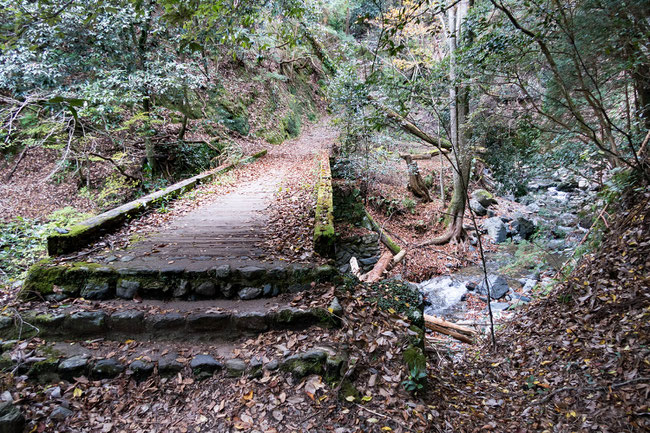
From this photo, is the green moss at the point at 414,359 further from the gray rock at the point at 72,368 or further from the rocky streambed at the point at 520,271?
the rocky streambed at the point at 520,271

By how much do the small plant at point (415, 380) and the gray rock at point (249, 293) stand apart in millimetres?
1913

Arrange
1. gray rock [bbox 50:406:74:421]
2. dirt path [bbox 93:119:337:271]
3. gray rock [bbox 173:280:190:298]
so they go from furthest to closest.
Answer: dirt path [bbox 93:119:337:271] < gray rock [bbox 173:280:190:298] < gray rock [bbox 50:406:74:421]

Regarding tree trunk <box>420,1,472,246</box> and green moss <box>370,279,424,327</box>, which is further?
tree trunk <box>420,1,472,246</box>

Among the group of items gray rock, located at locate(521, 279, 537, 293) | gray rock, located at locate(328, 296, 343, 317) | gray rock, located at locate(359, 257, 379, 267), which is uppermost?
gray rock, located at locate(328, 296, 343, 317)

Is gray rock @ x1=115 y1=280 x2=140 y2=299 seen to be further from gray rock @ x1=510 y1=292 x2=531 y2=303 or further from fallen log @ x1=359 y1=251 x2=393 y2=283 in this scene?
gray rock @ x1=510 y1=292 x2=531 y2=303

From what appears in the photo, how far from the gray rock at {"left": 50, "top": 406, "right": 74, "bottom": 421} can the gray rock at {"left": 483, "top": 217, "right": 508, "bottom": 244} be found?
10.6 meters

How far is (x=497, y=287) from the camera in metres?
7.24

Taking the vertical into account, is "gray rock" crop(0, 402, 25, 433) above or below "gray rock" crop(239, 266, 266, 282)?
below

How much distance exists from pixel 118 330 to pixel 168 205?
3.91 metres

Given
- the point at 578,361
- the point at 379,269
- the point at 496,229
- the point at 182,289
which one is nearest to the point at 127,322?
the point at 182,289

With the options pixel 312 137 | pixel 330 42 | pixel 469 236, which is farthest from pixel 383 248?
pixel 330 42

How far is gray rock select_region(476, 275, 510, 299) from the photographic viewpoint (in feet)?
23.4

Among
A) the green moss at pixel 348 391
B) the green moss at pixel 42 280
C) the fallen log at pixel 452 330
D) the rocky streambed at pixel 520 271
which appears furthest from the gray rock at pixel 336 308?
the rocky streambed at pixel 520 271

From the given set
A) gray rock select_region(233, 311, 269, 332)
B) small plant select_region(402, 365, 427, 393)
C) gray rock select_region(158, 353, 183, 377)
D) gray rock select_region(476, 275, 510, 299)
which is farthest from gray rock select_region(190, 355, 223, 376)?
gray rock select_region(476, 275, 510, 299)
